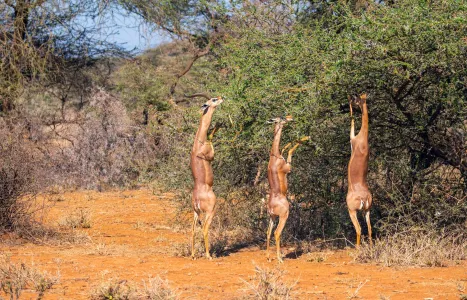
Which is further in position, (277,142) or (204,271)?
(277,142)

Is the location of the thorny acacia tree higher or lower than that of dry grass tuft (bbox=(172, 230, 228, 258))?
higher

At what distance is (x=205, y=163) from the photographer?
31.4 ft

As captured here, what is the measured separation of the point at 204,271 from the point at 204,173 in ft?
4.81

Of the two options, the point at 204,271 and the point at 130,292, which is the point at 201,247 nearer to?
the point at 204,271

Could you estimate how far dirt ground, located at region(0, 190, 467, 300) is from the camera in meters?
7.29

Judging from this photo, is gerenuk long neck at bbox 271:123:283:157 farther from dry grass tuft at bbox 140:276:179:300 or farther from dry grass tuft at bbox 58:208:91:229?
dry grass tuft at bbox 58:208:91:229

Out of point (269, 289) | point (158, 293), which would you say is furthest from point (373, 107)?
point (158, 293)

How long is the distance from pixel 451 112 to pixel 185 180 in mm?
4316

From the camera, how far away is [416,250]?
342 inches

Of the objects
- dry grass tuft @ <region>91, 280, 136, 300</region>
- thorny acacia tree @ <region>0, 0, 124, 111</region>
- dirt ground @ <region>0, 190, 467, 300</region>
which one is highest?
thorny acacia tree @ <region>0, 0, 124, 111</region>

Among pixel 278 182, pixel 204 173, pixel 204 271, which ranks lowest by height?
pixel 204 271

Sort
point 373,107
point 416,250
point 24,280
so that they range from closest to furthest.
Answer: point 24,280, point 416,250, point 373,107

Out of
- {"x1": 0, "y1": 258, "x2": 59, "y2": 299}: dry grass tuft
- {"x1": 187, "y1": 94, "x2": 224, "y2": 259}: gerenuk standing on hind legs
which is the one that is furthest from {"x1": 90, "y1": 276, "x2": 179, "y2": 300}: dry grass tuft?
{"x1": 187, "y1": 94, "x2": 224, "y2": 259}: gerenuk standing on hind legs

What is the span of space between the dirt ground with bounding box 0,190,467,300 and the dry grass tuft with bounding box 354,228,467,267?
149 mm
